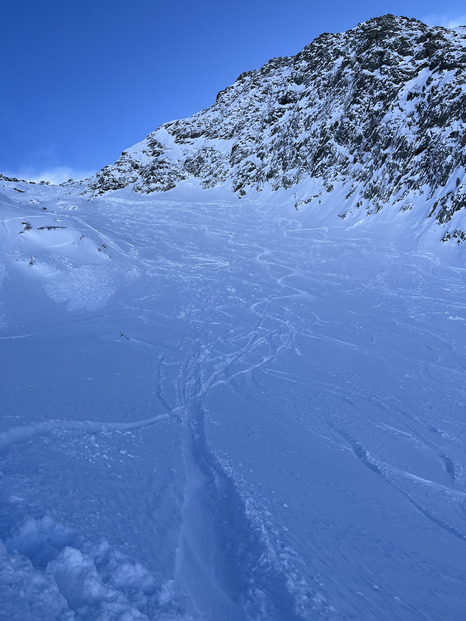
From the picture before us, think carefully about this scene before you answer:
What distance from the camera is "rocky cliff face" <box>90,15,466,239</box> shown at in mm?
25984

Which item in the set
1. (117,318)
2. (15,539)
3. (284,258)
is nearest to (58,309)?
(117,318)

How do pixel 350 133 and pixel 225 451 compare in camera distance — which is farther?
pixel 350 133

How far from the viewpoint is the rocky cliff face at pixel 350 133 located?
85.3 feet

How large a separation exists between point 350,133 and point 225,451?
36.2 m

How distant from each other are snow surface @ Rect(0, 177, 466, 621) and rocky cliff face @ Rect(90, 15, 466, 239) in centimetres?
1598

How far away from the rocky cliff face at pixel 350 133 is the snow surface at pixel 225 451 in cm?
1598

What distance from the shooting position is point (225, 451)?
525 cm

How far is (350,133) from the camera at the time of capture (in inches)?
1374

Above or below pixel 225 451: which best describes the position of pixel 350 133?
above

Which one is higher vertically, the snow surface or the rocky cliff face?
the rocky cliff face

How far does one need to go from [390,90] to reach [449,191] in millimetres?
17232

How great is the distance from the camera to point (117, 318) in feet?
35.2

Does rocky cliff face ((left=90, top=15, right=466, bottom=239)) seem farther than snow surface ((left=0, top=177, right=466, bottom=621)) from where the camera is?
Yes

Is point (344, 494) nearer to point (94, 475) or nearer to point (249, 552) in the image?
point (249, 552)
